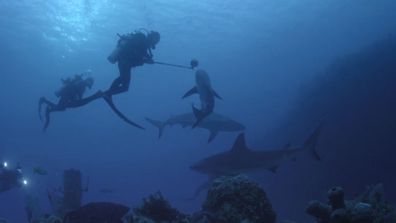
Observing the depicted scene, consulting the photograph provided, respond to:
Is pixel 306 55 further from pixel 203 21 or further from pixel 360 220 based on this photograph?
pixel 360 220

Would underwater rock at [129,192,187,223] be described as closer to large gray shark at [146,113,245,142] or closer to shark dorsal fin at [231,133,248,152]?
shark dorsal fin at [231,133,248,152]

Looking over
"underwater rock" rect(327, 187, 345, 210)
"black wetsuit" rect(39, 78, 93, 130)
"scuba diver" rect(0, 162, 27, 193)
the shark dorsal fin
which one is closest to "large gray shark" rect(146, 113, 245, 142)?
the shark dorsal fin

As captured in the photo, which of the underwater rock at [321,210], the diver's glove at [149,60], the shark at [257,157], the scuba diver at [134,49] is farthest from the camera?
the shark at [257,157]

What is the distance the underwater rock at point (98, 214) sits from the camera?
5.93 meters

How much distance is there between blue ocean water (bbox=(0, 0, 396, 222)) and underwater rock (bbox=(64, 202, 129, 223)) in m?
10.0

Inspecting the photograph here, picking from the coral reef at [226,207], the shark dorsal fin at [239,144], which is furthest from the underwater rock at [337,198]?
the shark dorsal fin at [239,144]

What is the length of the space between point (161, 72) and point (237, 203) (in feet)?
275

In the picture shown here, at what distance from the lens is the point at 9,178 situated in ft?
36.3

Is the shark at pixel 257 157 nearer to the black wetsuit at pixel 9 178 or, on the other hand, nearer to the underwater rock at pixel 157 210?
the underwater rock at pixel 157 210

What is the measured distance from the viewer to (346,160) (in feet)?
77.9

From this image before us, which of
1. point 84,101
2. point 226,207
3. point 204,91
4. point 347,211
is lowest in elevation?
point 347,211

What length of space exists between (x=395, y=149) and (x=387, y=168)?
1290 mm

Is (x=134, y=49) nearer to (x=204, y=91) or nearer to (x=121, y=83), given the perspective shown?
(x=121, y=83)

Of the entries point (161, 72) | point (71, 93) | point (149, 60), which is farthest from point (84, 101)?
point (161, 72)
